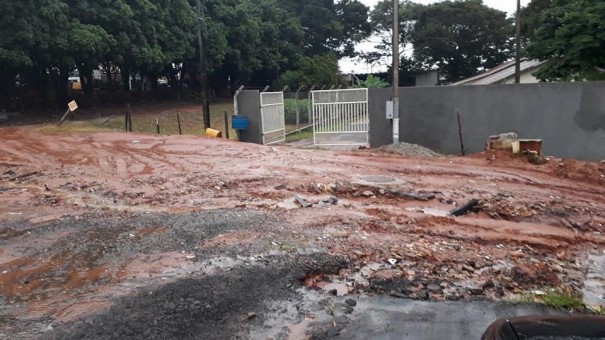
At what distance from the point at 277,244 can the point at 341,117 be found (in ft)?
35.8

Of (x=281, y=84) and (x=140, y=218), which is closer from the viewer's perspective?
(x=140, y=218)

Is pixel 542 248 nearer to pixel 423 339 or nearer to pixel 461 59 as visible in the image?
pixel 423 339

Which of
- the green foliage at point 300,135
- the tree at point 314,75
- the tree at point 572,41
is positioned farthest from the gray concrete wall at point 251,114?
the tree at point 314,75

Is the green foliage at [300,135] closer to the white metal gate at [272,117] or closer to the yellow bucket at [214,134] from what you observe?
the white metal gate at [272,117]

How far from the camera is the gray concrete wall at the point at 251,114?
17.0m

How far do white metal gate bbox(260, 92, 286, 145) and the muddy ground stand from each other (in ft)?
19.4

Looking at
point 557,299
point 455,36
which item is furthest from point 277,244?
point 455,36

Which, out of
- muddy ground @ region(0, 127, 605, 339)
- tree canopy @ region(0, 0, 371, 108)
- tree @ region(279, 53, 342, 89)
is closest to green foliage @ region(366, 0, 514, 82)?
tree canopy @ region(0, 0, 371, 108)

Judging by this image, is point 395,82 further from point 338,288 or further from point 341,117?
point 338,288

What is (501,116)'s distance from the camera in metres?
14.0

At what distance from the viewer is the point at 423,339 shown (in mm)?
3934

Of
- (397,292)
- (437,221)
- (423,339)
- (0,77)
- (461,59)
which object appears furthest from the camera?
(461,59)

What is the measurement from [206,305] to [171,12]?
33009 millimetres

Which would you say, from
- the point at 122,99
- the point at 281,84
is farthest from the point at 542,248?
the point at 281,84
